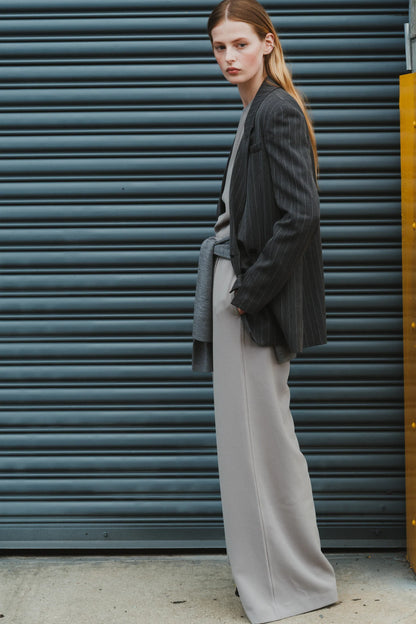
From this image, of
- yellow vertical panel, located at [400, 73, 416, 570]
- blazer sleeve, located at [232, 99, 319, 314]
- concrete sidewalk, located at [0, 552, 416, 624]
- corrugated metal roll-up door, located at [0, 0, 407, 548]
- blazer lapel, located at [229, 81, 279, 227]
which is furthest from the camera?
corrugated metal roll-up door, located at [0, 0, 407, 548]

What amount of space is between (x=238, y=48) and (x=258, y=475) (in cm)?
162

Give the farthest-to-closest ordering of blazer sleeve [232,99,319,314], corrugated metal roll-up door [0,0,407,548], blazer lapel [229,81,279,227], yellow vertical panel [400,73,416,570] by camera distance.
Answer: corrugated metal roll-up door [0,0,407,548] → yellow vertical panel [400,73,416,570] → blazer lapel [229,81,279,227] → blazer sleeve [232,99,319,314]

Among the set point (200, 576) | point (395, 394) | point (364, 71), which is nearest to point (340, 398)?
point (395, 394)

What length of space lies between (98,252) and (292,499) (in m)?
1.53

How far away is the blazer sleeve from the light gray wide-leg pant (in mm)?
200

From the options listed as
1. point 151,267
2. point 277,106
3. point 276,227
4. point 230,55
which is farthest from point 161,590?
point 230,55

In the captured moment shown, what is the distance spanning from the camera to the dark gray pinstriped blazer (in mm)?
2639

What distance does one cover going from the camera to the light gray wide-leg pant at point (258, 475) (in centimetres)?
285

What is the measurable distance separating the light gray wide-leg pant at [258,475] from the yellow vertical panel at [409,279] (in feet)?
2.07

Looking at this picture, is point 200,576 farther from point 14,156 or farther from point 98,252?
point 14,156

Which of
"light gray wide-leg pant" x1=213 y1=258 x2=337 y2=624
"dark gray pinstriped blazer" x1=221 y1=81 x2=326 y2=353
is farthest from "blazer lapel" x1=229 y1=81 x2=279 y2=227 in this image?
"light gray wide-leg pant" x1=213 y1=258 x2=337 y2=624

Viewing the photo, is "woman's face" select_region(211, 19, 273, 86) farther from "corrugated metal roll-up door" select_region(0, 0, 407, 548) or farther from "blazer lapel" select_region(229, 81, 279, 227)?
"corrugated metal roll-up door" select_region(0, 0, 407, 548)

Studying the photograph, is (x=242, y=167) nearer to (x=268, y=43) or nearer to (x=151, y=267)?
(x=268, y=43)

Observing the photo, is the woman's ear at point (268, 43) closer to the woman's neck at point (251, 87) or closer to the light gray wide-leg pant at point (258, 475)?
the woman's neck at point (251, 87)
